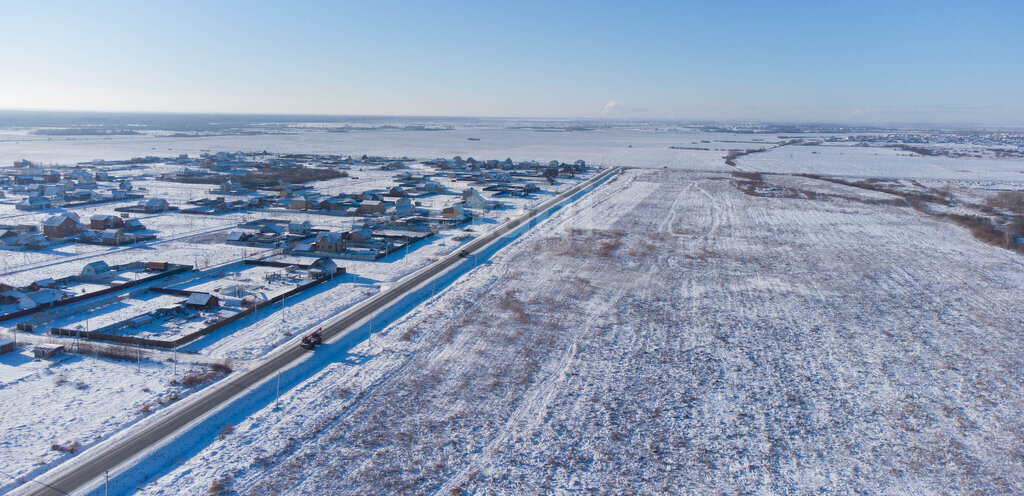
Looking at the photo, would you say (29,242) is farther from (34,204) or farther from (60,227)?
(34,204)

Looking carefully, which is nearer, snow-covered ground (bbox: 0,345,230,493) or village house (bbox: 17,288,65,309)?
snow-covered ground (bbox: 0,345,230,493)

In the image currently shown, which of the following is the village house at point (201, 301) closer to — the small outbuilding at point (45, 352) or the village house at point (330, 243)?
the small outbuilding at point (45, 352)

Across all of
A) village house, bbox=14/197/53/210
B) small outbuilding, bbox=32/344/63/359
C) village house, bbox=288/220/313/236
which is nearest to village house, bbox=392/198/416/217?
A: village house, bbox=288/220/313/236

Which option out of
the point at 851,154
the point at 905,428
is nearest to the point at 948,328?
the point at 905,428

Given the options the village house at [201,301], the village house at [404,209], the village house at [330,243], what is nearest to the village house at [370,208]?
the village house at [404,209]

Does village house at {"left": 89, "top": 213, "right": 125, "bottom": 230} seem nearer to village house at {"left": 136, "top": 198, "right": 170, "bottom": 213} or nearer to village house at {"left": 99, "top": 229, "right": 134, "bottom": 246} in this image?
village house at {"left": 99, "top": 229, "right": 134, "bottom": 246}

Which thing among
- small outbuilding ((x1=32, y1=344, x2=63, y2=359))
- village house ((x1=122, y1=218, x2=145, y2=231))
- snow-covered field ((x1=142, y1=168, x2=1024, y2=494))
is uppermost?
village house ((x1=122, y1=218, x2=145, y2=231))

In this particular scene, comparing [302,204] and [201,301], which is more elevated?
[302,204]

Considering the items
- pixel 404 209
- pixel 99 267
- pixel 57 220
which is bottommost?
pixel 99 267

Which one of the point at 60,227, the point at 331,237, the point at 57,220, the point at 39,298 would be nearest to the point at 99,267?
the point at 39,298
